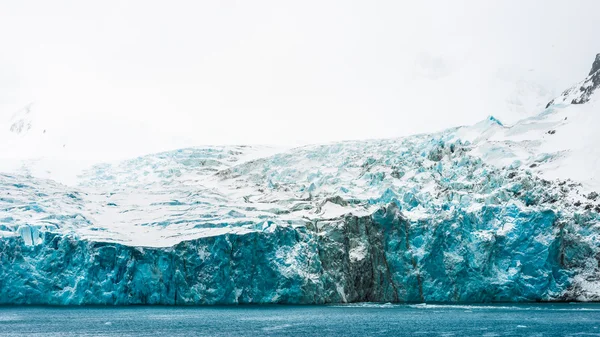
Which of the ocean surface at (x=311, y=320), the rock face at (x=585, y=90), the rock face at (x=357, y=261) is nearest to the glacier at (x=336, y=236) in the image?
the rock face at (x=357, y=261)

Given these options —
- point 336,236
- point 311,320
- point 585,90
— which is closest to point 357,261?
point 336,236

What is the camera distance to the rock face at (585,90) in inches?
3866

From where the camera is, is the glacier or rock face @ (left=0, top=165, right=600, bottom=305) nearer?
rock face @ (left=0, top=165, right=600, bottom=305)

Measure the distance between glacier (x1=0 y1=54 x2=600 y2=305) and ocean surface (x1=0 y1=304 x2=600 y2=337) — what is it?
2.05 metres

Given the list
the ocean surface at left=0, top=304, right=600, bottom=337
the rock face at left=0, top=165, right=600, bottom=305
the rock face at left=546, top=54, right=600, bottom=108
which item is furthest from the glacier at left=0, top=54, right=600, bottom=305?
the rock face at left=546, top=54, right=600, bottom=108

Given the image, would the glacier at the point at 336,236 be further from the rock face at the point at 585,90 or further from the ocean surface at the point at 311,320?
the rock face at the point at 585,90

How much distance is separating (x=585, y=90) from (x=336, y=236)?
43.9m

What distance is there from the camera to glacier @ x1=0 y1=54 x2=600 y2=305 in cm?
6944

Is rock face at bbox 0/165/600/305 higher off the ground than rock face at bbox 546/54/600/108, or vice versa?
rock face at bbox 546/54/600/108

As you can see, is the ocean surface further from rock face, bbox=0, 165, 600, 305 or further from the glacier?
the glacier

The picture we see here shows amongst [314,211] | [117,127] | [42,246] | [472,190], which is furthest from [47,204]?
[117,127]

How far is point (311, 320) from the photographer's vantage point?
60688 mm

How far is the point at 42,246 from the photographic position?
69.7m

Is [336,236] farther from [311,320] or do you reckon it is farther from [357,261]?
[311,320]
